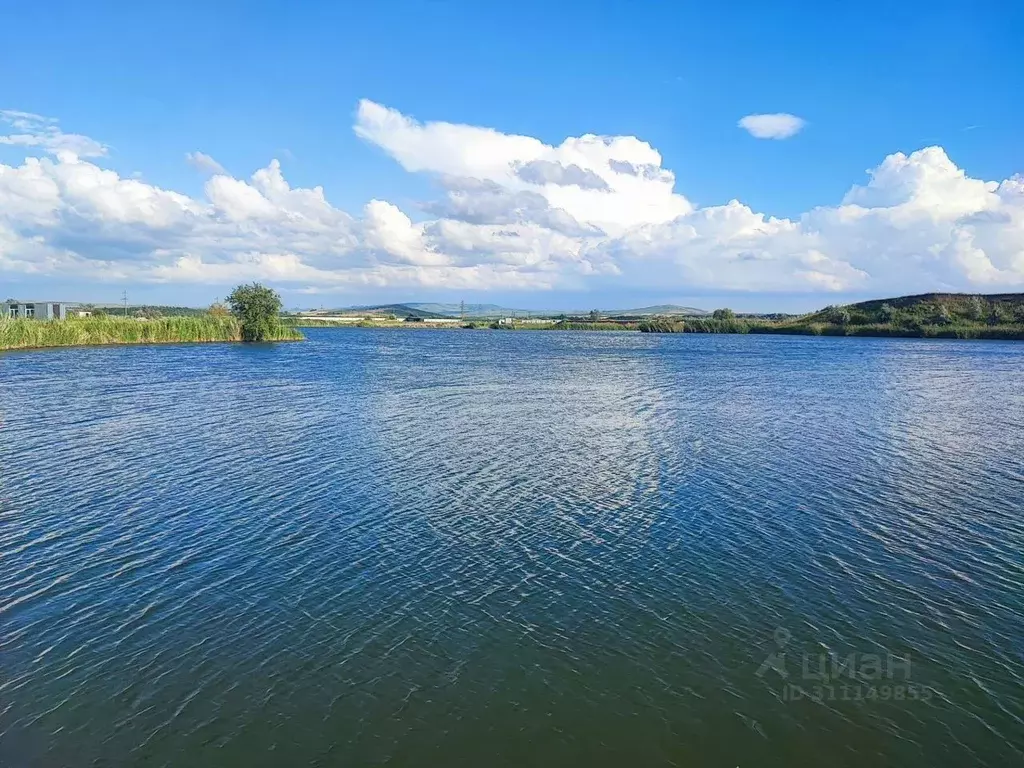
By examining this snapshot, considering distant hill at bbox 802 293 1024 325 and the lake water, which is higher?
distant hill at bbox 802 293 1024 325

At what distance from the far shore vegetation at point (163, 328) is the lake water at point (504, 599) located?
195ft

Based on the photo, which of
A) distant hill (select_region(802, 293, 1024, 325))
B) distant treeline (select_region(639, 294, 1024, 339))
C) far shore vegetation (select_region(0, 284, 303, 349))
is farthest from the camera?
distant hill (select_region(802, 293, 1024, 325))

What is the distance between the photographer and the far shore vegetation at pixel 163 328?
76188mm

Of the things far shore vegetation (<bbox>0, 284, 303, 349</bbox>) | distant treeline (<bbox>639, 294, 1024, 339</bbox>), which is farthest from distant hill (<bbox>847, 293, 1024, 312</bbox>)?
far shore vegetation (<bbox>0, 284, 303, 349</bbox>)

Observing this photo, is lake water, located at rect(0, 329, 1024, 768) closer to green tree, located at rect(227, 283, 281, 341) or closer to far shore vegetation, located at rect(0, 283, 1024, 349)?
far shore vegetation, located at rect(0, 283, 1024, 349)

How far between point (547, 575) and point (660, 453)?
1307cm

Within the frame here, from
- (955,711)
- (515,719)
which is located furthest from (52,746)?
(955,711)

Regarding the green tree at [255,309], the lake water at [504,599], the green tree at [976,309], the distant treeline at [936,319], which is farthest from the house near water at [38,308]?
the green tree at [976,309]

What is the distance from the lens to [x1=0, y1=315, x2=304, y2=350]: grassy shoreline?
74688mm

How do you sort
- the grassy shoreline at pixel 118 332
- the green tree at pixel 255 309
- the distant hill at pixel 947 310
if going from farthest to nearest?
the distant hill at pixel 947 310 < the green tree at pixel 255 309 < the grassy shoreline at pixel 118 332

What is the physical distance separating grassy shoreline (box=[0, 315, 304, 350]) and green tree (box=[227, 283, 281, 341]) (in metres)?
1.68

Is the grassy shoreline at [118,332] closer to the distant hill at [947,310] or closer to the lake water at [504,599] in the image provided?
the lake water at [504,599]

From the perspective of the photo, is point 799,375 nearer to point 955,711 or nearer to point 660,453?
point 660,453

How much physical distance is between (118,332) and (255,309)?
22557mm
